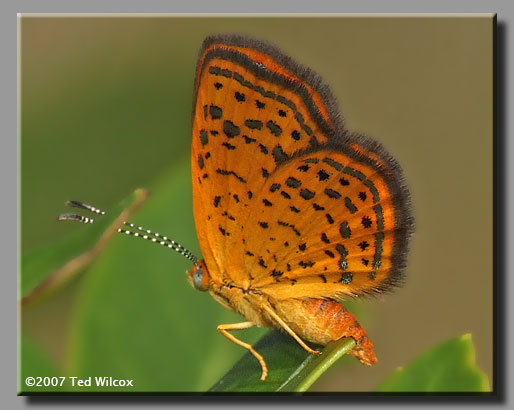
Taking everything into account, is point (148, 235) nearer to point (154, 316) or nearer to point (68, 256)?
point (154, 316)

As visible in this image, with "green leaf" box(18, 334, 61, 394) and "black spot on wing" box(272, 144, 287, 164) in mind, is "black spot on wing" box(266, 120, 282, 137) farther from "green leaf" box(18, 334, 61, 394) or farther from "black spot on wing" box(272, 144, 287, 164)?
"green leaf" box(18, 334, 61, 394)

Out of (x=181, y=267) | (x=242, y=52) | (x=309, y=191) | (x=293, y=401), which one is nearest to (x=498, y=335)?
(x=293, y=401)

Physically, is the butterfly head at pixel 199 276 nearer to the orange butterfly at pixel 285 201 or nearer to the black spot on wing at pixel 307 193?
the orange butterfly at pixel 285 201

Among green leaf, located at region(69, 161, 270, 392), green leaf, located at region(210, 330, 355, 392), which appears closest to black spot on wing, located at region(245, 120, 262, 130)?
green leaf, located at region(69, 161, 270, 392)

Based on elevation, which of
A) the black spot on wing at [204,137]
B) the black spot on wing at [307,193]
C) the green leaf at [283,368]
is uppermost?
the black spot on wing at [204,137]

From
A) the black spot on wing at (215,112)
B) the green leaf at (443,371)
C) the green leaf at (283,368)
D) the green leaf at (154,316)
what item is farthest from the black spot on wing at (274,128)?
the green leaf at (443,371)
